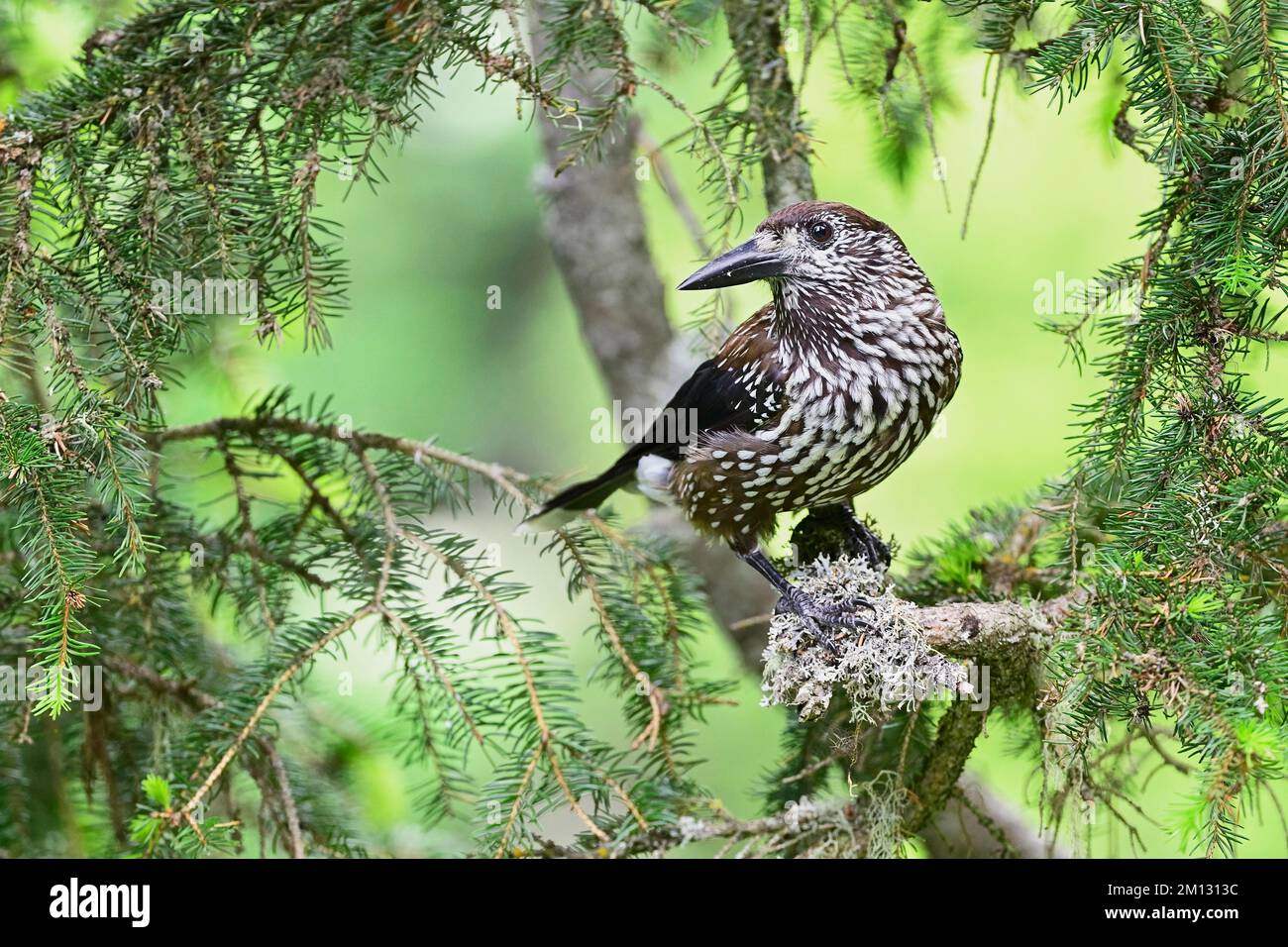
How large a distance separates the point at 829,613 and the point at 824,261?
0.93 metres

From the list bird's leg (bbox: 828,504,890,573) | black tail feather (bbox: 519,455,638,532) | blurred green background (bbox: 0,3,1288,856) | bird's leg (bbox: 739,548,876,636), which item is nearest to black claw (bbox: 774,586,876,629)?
bird's leg (bbox: 739,548,876,636)

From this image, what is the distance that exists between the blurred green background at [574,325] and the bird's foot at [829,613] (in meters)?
0.69

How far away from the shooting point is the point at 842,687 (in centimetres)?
243

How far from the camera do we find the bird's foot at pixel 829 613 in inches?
95.8

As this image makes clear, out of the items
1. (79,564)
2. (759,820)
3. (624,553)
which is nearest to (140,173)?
(79,564)

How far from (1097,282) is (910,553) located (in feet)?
3.29

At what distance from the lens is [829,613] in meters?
2.50

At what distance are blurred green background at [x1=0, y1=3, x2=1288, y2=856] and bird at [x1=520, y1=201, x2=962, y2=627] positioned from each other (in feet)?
1.25

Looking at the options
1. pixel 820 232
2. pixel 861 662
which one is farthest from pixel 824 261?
pixel 861 662

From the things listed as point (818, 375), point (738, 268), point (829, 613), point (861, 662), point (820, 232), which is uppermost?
point (820, 232)

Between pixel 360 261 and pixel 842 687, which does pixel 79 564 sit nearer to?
pixel 842 687

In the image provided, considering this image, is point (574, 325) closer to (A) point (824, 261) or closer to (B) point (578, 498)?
(B) point (578, 498)

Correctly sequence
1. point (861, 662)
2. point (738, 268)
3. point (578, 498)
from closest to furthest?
point (861, 662)
point (738, 268)
point (578, 498)
